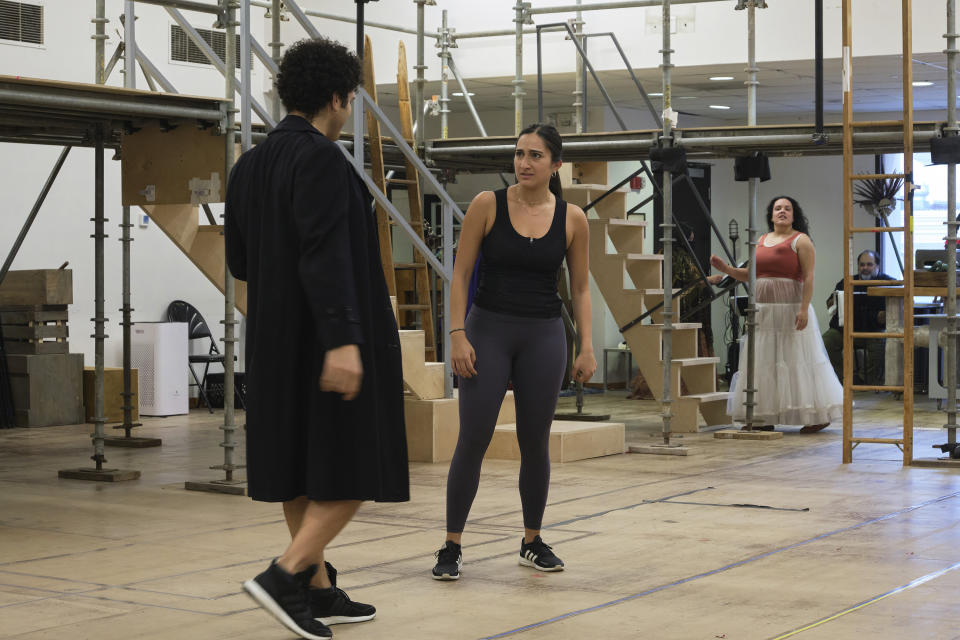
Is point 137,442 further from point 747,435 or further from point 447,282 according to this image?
point 747,435

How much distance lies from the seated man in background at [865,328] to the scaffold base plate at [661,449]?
588 centimetres

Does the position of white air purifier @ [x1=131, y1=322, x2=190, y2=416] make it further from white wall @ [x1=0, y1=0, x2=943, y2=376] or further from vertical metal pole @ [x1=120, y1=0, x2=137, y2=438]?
vertical metal pole @ [x1=120, y1=0, x2=137, y2=438]

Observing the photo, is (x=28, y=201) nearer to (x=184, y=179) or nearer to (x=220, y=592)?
(x=184, y=179)

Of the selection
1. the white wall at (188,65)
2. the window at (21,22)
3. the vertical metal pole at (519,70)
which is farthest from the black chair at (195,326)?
the vertical metal pole at (519,70)

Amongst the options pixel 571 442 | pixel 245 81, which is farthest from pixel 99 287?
pixel 571 442

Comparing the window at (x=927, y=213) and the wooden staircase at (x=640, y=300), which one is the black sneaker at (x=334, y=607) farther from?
the window at (x=927, y=213)

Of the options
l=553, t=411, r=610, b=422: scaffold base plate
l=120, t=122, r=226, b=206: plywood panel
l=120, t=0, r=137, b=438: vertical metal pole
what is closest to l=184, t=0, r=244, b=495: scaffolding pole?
l=120, t=122, r=226, b=206: plywood panel

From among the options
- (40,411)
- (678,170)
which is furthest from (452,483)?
(40,411)

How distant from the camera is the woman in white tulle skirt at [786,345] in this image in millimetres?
9648

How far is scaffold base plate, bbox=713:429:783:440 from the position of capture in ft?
31.0

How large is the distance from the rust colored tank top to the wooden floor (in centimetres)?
185

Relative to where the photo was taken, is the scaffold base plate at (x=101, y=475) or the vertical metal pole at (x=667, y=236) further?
the vertical metal pole at (x=667, y=236)

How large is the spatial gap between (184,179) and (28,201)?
4632 mm

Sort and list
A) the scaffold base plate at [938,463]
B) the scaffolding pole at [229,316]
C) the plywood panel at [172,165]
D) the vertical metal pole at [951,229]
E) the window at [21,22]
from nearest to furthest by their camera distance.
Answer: the scaffolding pole at [229,316] < the plywood panel at [172,165] < the vertical metal pole at [951,229] < the scaffold base plate at [938,463] < the window at [21,22]
